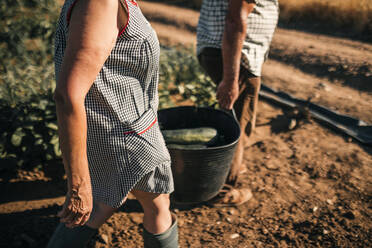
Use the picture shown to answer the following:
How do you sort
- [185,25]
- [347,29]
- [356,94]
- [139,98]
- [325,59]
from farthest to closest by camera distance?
[185,25]
[347,29]
[325,59]
[356,94]
[139,98]

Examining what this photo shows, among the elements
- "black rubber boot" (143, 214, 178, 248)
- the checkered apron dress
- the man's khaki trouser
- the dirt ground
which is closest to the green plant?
the dirt ground

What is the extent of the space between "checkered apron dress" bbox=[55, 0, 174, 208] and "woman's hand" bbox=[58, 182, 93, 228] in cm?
18

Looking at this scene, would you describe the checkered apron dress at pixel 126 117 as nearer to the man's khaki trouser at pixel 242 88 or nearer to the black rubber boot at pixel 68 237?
the black rubber boot at pixel 68 237

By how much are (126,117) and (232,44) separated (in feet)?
3.48

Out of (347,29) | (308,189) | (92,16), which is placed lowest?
(308,189)

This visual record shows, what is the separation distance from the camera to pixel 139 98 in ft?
4.12

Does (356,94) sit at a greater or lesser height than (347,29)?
lesser

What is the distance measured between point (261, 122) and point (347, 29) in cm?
570

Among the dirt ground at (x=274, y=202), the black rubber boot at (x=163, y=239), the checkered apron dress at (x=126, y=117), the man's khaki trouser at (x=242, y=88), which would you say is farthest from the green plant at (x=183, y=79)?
the checkered apron dress at (x=126, y=117)

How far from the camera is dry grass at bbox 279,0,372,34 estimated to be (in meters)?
7.58

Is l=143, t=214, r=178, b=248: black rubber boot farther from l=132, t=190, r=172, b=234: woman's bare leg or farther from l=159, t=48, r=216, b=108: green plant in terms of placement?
l=159, t=48, r=216, b=108: green plant

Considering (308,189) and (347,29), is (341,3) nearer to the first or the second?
(347,29)

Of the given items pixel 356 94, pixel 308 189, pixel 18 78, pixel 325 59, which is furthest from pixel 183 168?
pixel 325 59

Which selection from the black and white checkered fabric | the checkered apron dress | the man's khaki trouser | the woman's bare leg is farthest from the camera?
the man's khaki trouser
